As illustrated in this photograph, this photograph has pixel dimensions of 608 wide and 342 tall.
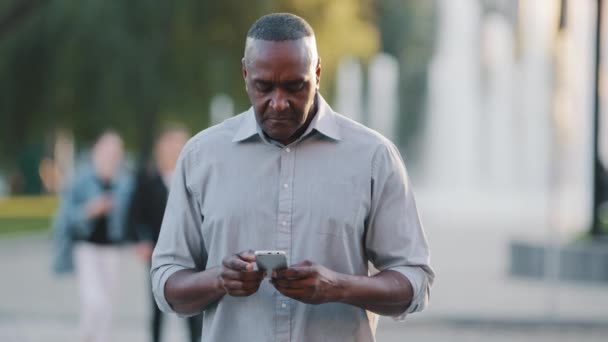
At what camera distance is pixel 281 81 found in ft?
11.9

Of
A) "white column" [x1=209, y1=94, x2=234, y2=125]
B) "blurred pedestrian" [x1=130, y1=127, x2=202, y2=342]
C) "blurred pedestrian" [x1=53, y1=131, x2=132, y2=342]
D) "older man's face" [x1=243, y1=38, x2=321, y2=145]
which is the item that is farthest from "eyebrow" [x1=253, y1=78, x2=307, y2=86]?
"white column" [x1=209, y1=94, x2=234, y2=125]

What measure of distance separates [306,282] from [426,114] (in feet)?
199

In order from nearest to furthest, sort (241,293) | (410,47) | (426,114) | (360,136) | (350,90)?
(241,293) → (360,136) → (350,90) → (410,47) → (426,114)

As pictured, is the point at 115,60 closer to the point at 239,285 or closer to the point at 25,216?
the point at 25,216

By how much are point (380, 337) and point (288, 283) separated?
940 centimetres

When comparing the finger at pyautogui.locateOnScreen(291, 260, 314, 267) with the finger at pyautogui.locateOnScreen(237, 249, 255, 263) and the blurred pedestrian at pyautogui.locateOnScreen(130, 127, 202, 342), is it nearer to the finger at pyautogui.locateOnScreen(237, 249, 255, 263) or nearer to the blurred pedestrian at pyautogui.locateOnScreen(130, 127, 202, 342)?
the finger at pyautogui.locateOnScreen(237, 249, 255, 263)

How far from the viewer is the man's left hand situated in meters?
3.56

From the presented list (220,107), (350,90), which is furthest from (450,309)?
(350,90)

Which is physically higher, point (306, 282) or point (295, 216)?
point (295, 216)

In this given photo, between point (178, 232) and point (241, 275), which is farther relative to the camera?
point (178, 232)

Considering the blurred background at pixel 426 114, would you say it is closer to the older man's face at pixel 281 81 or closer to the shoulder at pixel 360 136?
the shoulder at pixel 360 136

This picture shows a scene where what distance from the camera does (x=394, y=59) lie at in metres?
61.0

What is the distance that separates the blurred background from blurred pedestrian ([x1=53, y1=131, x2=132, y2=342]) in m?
1.63

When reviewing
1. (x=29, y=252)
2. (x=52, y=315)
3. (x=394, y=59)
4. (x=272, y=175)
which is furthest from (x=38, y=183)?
(x=272, y=175)
